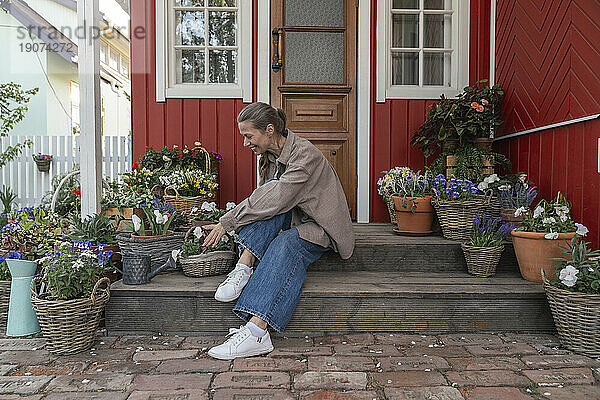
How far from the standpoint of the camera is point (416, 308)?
269 cm

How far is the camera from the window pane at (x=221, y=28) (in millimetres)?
4449

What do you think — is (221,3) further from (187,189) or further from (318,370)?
(318,370)

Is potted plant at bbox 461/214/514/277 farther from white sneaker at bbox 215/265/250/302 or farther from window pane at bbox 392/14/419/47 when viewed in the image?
window pane at bbox 392/14/419/47

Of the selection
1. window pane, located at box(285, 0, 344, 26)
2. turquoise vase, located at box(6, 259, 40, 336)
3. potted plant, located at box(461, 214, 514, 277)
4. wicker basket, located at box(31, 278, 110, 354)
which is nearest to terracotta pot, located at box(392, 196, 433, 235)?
potted plant, located at box(461, 214, 514, 277)

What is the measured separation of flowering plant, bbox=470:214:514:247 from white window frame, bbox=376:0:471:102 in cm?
153

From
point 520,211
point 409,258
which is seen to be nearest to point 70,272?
point 409,258

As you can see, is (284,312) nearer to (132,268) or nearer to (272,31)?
(132,268)

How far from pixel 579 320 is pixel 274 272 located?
4.65 feet

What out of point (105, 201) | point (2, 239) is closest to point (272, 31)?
point (105, 201)

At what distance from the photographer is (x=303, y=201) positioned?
2.75 meters

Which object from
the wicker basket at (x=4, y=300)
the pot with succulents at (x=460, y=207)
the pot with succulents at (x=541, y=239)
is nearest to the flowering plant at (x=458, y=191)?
the pot with succulents at (x=460, y=207)

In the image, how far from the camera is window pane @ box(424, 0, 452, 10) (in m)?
4.41

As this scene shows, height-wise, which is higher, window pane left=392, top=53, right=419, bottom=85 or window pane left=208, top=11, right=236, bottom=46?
window pane left=208, top=11, right=236, bottom=46

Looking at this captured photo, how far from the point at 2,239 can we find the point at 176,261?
3.43 feet
